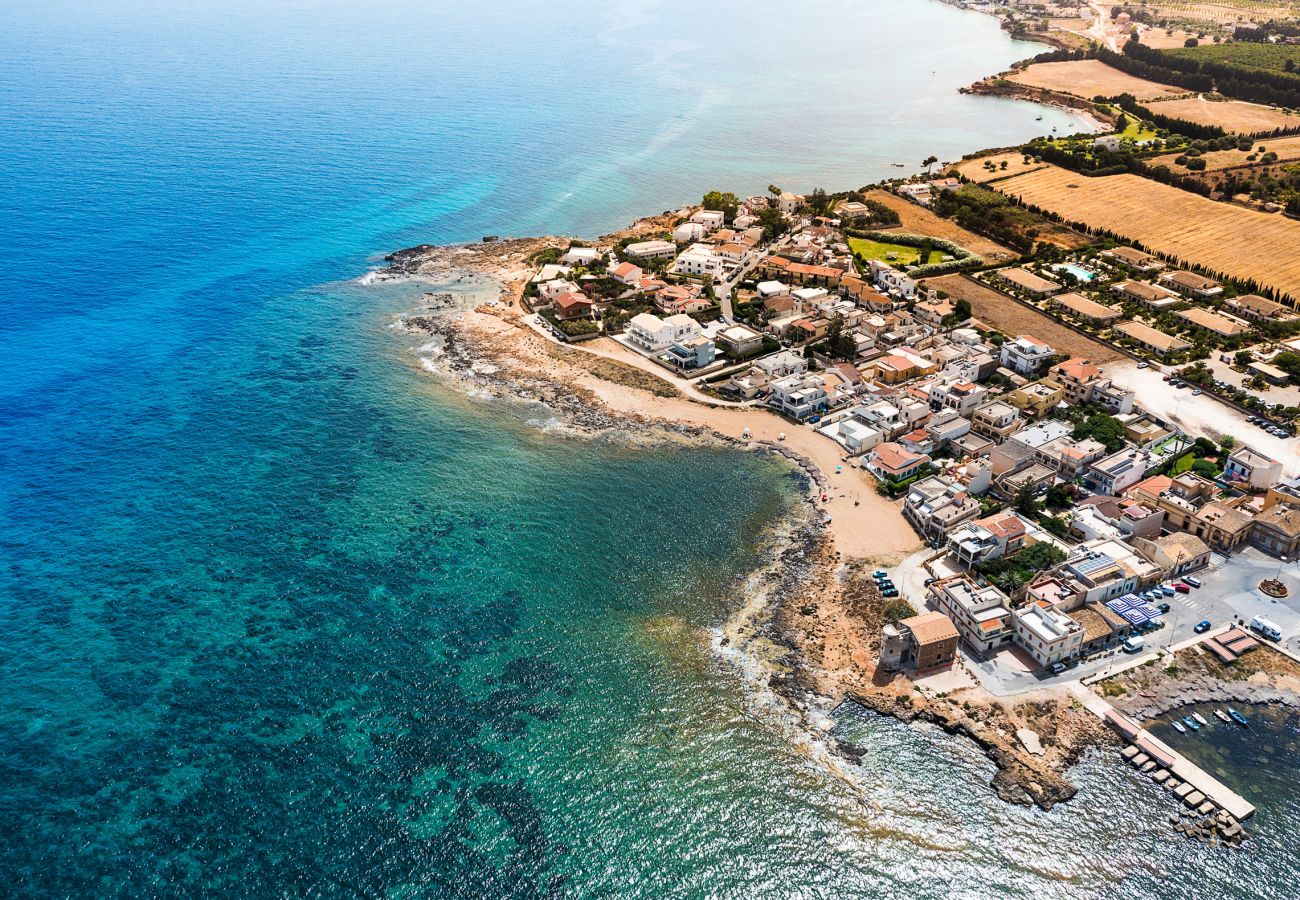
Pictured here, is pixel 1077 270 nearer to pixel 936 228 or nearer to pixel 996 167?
pixel 936 228

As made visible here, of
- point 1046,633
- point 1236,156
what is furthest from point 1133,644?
point 1236,156

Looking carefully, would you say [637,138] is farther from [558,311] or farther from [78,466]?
[78,466]

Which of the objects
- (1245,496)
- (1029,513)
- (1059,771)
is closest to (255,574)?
(1059,771)

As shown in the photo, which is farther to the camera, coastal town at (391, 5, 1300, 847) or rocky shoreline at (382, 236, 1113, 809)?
coastal town at (391, 5, 1300, 847)

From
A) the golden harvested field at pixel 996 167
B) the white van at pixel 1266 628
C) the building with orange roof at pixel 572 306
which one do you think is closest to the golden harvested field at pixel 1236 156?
the golden harvested field at pixel 996 167

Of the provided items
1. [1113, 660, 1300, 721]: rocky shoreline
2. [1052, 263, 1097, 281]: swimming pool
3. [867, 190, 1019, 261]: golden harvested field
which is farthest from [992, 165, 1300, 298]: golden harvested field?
[1113, 660, 1300, 721]: rocky shoreline

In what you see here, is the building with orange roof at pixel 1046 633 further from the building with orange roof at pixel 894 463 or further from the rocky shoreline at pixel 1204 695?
the building with orange roof at pixel 894 463

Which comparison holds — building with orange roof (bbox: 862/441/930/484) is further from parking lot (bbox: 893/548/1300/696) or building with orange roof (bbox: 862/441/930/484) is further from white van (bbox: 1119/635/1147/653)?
white van (bbox: 1119/635/1147/653)
